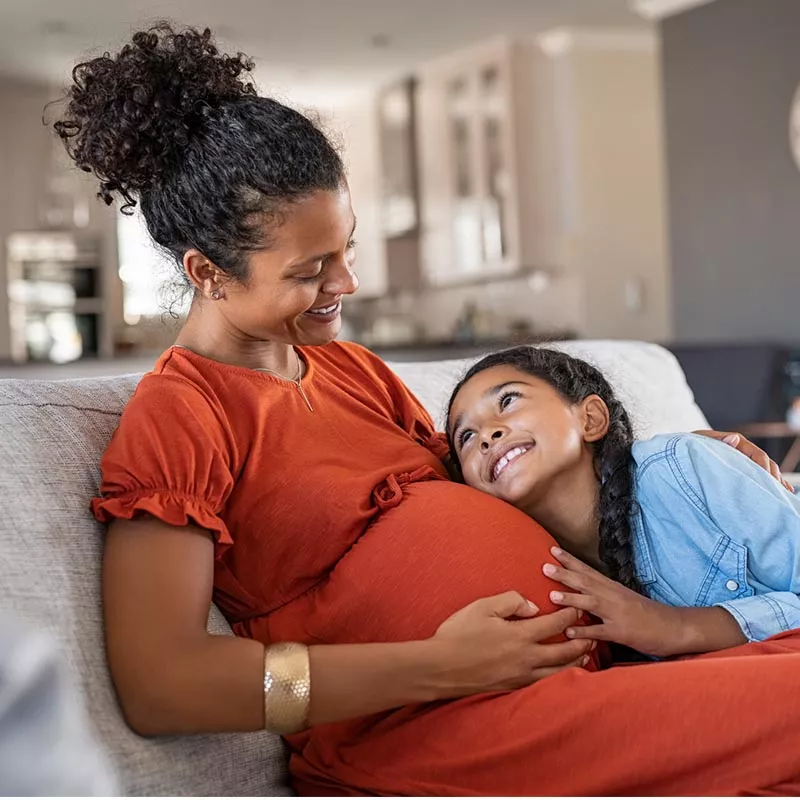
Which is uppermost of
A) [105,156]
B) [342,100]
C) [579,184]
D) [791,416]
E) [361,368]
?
[342,100]

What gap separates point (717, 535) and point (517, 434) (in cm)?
27

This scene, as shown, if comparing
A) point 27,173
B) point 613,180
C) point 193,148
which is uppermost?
point 27,173

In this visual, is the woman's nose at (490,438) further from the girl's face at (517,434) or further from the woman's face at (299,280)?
the woman's face at (299,280)

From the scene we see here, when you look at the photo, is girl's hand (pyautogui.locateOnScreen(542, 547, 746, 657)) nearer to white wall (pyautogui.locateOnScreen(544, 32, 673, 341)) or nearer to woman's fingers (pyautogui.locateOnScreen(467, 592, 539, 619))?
woman's fingers (pyautogui.locateOnScreen(467, 592, 539, 619))

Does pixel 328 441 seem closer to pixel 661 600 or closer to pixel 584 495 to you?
pixel 584 495

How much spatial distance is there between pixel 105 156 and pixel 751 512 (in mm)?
852

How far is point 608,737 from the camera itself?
107 centimetres

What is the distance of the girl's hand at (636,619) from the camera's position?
4.16 feet

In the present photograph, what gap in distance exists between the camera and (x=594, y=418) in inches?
60.3

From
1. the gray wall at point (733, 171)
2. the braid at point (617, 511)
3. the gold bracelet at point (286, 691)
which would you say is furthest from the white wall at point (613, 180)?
the gold bracelet at point (286, 691)

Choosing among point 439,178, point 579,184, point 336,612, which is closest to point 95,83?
point 336,612

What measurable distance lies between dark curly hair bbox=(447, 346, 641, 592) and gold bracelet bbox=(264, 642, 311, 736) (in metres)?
0.51

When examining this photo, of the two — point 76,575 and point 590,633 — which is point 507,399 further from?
point 76,575

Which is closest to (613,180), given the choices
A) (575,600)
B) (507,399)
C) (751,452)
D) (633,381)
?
(633,381)
